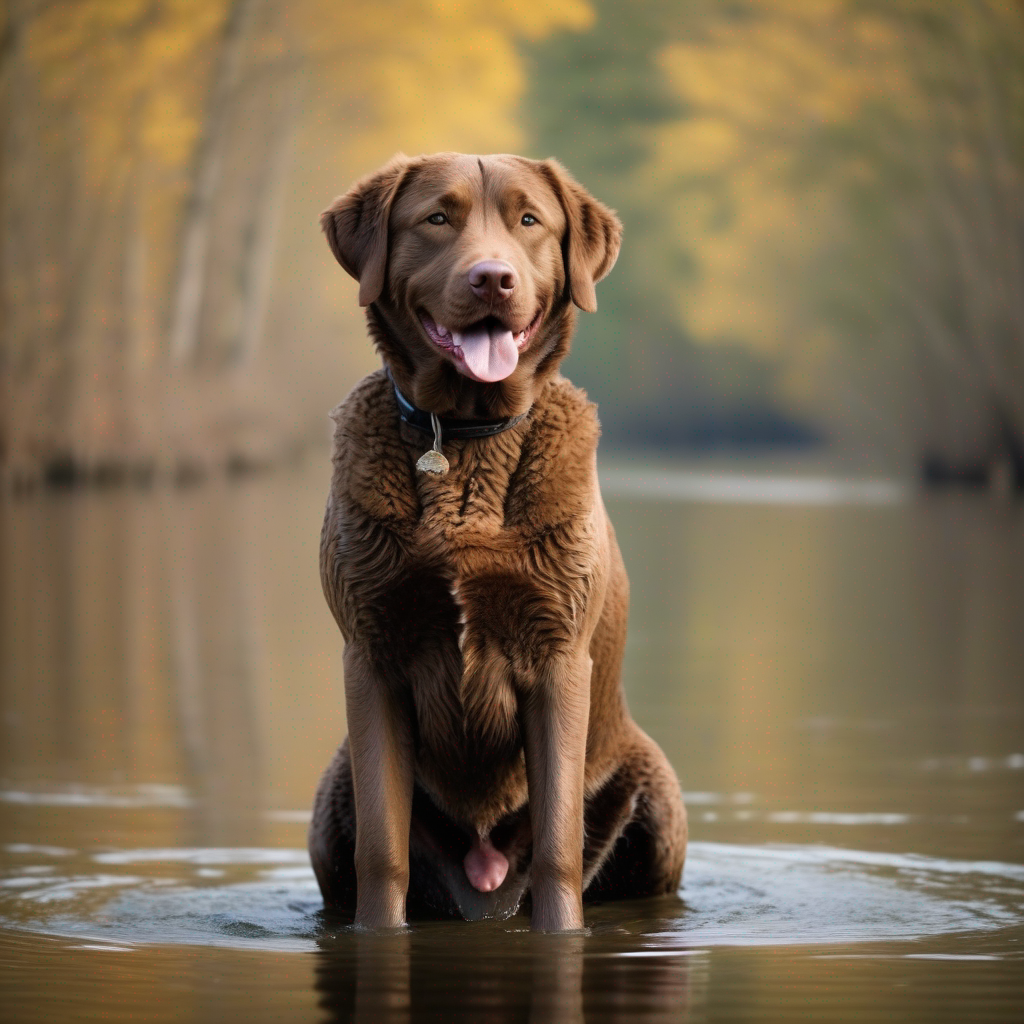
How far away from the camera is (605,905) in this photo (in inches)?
189

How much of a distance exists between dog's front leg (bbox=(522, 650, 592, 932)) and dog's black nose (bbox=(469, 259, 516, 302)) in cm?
81

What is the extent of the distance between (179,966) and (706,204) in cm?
4850

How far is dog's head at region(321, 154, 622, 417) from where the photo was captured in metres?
4.28

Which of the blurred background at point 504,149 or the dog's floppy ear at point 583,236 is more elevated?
the blurred background at point 504,149

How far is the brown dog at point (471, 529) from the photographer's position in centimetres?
429

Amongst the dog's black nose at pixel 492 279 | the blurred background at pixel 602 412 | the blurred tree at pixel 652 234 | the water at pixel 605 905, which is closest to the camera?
A: the water at pixel 605 905

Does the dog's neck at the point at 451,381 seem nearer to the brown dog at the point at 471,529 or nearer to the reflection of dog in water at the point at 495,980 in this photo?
the brown dog at the point at 471,529

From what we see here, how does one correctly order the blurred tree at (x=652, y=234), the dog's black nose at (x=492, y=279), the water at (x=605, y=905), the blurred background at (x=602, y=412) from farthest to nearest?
the blurred tree at (x=652, y=234), the blurred background at (x=602, y=412), the dog's black nose at (x=492, y=279), the water at (x=605, y=905)

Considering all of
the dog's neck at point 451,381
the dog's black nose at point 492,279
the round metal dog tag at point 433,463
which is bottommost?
the round metal dog tag at point 433,463

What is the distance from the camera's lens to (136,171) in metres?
29.0

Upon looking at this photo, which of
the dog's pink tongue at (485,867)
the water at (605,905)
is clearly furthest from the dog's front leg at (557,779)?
the dog's pink tongue at (485,867)

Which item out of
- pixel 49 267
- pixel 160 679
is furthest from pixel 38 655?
pixel 49 267

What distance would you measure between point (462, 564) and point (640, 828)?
3.32ft

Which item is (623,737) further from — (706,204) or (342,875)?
(706,204)
